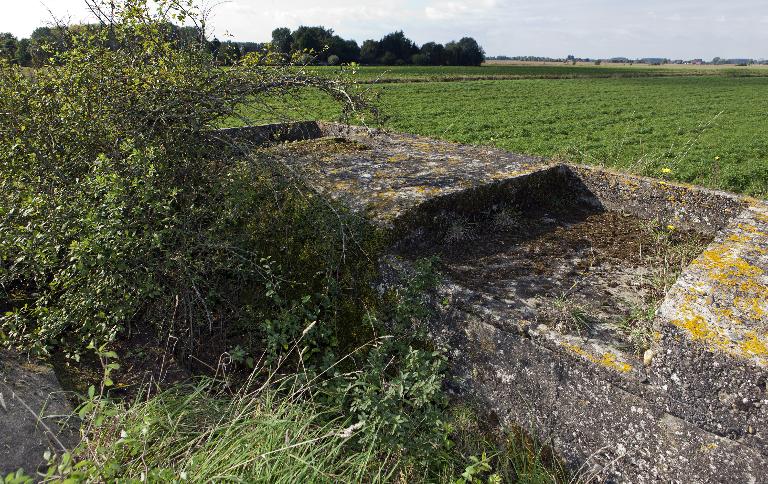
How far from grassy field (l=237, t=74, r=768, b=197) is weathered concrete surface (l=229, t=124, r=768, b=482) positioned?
36.0 inches

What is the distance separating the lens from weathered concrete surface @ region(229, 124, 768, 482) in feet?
6.47

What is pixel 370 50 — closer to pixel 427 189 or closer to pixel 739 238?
pixel 427 189

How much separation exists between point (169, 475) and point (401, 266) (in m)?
1.62

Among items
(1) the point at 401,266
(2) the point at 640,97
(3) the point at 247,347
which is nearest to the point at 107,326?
(3) the point at 247,347

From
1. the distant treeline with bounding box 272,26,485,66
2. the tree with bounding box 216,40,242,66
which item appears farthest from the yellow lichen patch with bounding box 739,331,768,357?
the distant treeline with bounding box 272,26,485,66

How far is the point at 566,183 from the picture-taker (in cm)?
443

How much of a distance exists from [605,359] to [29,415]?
2.70 m

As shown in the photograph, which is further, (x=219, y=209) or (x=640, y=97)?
(x=640, y=97)

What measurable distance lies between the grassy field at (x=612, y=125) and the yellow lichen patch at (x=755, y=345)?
296 cm

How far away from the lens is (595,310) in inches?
103

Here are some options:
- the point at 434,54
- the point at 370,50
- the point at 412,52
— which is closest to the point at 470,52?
the point at 434,54

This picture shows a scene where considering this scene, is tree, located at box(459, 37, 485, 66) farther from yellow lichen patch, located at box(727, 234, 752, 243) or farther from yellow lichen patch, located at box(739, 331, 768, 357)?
yellow lichen patch, located at box(739, 331, 768, 357)

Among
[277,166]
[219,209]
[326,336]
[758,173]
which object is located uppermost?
[277,166]

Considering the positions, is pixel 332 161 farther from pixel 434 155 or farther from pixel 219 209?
pixel 219 209
